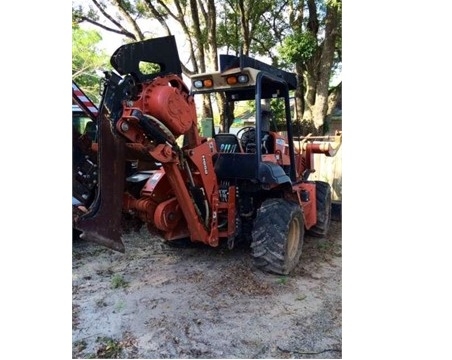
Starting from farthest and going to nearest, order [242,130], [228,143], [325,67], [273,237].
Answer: [325,67] < [242,130] < [228,143] < [273,237]

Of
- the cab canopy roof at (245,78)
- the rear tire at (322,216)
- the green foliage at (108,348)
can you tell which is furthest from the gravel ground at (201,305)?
the cab canopy roof at (245,78)

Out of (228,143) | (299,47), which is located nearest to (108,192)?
(228,143)

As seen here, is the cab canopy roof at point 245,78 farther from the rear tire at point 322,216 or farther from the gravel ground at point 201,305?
the gravel ground at point 201,305

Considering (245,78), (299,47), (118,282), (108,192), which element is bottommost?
(118,282)

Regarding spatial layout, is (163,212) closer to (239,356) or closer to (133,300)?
(133,300)

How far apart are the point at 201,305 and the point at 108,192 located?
110 cm

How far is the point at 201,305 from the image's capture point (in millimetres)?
2850

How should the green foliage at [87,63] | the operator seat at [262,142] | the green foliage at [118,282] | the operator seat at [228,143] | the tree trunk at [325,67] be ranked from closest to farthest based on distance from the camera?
the green foliage at [87,63] < the green foliage at [118,282] < the operator seat at [228,143] < the operator seat at [262,142] < the tree trunk at [325,67]

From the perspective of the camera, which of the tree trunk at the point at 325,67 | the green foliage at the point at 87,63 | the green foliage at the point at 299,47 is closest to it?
the green foliage at the point at 87,63

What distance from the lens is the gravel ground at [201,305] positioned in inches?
92.7

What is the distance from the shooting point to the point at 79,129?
282 cm

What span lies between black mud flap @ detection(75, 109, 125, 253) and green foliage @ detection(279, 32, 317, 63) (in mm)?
4843

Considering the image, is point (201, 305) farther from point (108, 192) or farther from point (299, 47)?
point (299, 47)

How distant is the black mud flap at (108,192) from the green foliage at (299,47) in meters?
4.84
